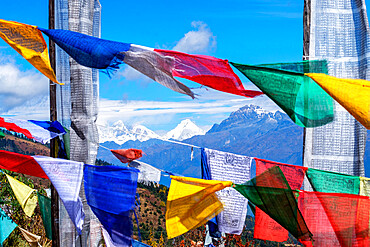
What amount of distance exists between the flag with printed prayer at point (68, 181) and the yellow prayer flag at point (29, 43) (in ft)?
2.54

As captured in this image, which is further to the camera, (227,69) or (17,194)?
(17,194)


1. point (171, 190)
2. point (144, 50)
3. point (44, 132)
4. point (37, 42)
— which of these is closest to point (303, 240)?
point (171, 190)

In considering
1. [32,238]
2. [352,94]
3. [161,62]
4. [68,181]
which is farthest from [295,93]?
[32,238]

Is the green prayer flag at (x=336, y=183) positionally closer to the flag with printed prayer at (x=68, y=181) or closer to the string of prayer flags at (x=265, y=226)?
the string of prayer flags at (x=265, y=226)

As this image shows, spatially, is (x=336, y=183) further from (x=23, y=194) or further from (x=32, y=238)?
(x=32, y=238)

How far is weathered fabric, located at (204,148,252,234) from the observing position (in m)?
3.91

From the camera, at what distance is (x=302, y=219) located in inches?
109

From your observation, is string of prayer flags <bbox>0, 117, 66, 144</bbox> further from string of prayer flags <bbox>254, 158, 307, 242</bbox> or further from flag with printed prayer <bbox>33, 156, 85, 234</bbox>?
string of prayer flags <bbox>254, 158, 307, 242</bbox>

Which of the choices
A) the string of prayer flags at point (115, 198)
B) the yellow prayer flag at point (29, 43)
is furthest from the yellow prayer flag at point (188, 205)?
the yellow prayer flag at point (29, 43)

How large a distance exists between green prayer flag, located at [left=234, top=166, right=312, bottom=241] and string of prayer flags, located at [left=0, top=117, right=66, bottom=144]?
8.53ft

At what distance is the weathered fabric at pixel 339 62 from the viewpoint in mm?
3762

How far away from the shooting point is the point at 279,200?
2.80 m

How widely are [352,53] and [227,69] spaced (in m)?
1.63

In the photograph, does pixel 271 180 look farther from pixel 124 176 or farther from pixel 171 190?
pixel 124 176
